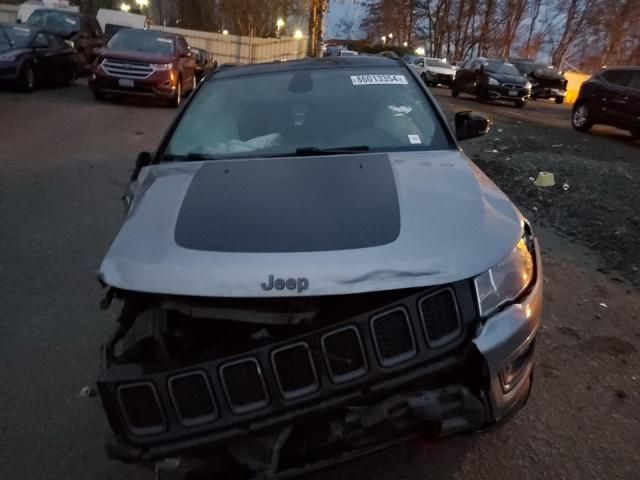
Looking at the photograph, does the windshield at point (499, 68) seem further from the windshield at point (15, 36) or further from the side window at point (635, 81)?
the windshield at point (15, 36)

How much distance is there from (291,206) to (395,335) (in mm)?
761

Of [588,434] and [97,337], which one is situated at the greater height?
[588,434]

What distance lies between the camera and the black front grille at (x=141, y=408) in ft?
7.16

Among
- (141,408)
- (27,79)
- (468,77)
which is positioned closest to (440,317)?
(141,408)

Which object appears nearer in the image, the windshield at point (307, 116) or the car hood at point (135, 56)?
the windshield at point (307, 116)

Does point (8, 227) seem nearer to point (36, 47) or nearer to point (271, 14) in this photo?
point (36, 47)

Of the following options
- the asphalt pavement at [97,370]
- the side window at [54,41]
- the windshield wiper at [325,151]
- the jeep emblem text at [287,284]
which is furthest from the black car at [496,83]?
the jeep emblem text at [287,284]

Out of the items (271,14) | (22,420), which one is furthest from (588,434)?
(271,14)

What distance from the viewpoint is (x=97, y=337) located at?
3811mm

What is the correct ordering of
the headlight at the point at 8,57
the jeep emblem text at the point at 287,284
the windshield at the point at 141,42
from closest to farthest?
1. the jeep emblem text at the point at 287,284
2. the headlight at the point at 8,57
3. the windshield at the point at 141,42

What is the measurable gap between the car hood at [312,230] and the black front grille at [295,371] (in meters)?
0.21

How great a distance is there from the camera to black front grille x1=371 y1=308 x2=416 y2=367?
7.18ft

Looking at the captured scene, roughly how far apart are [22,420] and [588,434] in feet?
9.21

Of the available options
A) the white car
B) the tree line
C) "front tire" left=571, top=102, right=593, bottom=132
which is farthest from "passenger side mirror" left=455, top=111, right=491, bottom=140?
the tree line
